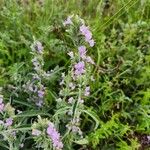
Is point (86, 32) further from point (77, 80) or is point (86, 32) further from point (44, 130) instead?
point (44, 130)

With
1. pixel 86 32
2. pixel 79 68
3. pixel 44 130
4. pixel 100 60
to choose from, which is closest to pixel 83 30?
pixel 86 32

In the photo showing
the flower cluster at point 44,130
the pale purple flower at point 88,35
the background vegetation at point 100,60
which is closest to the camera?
the flower cluster at point 44,130

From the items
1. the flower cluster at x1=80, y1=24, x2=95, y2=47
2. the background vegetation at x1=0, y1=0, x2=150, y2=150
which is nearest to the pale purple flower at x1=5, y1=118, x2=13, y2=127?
the background vegetation at x1=0, y1=0, x2=150, y2=150

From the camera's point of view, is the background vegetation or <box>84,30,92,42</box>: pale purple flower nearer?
<box>84,30,92,42</box>: pale purple flower

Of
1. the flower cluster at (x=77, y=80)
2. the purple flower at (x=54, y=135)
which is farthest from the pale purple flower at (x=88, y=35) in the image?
the purple flower at (x=54, y=135)

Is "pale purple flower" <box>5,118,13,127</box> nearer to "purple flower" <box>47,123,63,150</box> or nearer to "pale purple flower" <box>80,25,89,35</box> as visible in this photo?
"purple flower" <box>47,123,63,150</box>

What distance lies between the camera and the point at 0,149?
6.85 feet

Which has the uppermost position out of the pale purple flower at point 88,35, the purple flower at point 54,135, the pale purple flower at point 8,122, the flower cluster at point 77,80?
the pale purple flower at point 88,35

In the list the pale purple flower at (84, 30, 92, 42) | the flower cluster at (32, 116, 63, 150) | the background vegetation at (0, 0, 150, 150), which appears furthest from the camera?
the background vegetation at (0, 0, 150, 150)

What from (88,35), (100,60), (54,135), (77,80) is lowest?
(54,135)

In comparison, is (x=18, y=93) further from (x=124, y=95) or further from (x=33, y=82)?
(x=124, y=95)

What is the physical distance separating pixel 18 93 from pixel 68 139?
392mm

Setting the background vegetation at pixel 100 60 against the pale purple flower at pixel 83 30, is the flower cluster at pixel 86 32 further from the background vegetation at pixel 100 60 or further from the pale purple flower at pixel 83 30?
the background vegetation at pixel 100 60

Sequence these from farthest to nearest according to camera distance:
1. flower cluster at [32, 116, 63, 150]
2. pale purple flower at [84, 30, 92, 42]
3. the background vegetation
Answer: the background vegetation → pale purple flower at [84, 30, 92, 42] → flower cluster at [32, 116, 63, 150]
